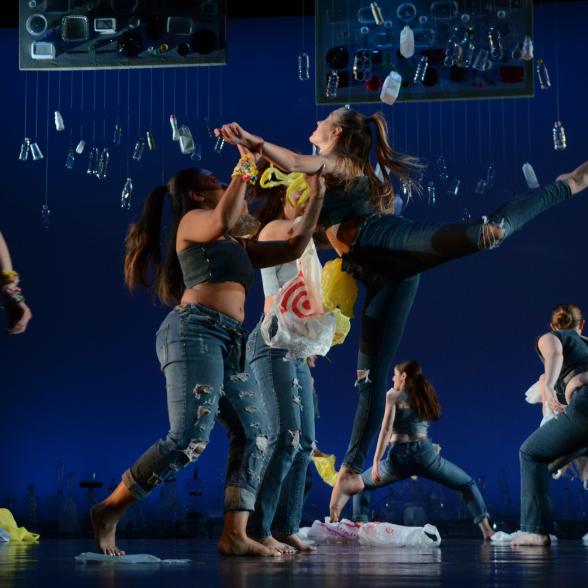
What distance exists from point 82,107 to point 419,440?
4.53 m

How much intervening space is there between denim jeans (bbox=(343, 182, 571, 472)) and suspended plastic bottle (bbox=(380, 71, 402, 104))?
3231 millimetres

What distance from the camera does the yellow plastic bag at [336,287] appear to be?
4.09 m

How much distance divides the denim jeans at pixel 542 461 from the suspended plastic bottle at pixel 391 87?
2.40m

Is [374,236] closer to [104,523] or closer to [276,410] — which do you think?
[276,410]

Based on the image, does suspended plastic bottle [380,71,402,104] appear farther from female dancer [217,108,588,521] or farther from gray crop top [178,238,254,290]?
gray crop top [178,238,254,290]

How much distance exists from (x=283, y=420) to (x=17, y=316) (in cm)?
159

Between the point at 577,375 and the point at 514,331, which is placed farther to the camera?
the point at 514,331

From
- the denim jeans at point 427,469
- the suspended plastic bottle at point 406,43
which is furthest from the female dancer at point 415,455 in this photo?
the suspended plastic bottle at point 406,43

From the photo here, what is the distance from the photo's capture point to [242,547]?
386 centimetres

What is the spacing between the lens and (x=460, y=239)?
3.54 meters

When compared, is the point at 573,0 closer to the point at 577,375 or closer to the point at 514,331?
the point at 514,331

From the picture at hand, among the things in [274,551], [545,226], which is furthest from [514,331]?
[274,551]

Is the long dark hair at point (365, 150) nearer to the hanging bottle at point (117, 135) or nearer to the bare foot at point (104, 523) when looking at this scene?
the bare foot at point (104, 523)

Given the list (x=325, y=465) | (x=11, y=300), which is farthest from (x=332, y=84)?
(x=11, y=300)
